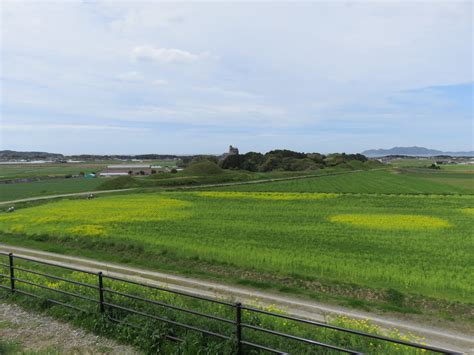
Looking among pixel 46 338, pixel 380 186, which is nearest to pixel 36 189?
pixel 380 186

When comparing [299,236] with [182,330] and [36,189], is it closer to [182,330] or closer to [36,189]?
[182,330]

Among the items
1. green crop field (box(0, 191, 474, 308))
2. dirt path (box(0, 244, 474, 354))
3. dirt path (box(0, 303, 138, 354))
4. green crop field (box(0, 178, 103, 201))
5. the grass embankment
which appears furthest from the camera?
green crop field (box(0, 178, 103, 201))

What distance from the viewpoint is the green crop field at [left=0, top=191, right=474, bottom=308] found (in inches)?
588

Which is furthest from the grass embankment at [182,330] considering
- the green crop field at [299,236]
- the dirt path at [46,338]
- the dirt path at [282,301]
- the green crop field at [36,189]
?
the green crop field at [36,189]

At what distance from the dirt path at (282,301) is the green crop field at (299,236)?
194 centimetres

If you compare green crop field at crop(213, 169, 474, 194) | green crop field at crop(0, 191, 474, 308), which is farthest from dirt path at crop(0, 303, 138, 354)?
green crop field at crop(213, 169, 474, 194)

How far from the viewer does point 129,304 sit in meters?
8.22

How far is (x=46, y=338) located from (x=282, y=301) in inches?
322

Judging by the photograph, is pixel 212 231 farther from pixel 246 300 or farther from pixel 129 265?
pixel 246 300

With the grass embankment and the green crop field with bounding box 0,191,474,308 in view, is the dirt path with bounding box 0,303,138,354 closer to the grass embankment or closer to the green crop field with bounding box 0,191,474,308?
the grass embankment

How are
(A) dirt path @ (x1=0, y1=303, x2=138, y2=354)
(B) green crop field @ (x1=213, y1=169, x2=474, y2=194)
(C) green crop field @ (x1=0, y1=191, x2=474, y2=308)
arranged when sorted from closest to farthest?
(A) dirt path @ (x1=0, y1=303, x2=138, y2=354) < (C) green crop field @ (x1=0, y1=191, x2=474, y2=308) < (B) green crop field @ (x1=213, y1=169, x2=474, y2=194)

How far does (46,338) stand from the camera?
7199 mm

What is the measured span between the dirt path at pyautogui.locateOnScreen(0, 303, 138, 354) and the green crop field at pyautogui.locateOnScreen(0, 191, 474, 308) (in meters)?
9.43

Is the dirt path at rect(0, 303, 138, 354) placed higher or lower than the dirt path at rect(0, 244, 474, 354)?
higher
